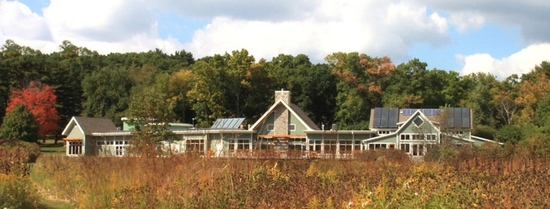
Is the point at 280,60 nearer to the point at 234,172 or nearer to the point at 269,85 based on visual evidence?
the point at 269,85

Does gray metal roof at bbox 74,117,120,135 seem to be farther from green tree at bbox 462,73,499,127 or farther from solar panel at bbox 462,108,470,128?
green tree at bbox 462,73,499,127

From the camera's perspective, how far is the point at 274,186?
362 inches

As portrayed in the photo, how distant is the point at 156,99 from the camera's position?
33.6 metres

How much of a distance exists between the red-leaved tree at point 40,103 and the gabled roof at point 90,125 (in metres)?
2.35

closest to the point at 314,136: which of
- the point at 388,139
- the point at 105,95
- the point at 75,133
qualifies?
the point at 388,139

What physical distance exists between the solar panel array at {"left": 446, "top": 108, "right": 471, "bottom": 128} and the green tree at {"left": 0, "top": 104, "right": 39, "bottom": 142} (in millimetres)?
32395

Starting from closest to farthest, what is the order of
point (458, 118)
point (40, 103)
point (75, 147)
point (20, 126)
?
point (458, 118)
point (20, 126)
point (75, 147)
point (40, 103)

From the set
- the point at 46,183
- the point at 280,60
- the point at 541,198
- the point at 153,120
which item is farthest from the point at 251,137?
the point at 541,198

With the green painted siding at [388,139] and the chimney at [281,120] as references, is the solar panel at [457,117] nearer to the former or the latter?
the green painted siding at [388,139]

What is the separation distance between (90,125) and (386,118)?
26568mm

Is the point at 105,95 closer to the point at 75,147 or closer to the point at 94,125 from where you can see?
the point at 94,125

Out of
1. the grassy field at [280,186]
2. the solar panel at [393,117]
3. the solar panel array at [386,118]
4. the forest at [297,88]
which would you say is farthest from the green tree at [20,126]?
the grassy field at [280,186]

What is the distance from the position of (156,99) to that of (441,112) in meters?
22.1

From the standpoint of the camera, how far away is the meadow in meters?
7.47
